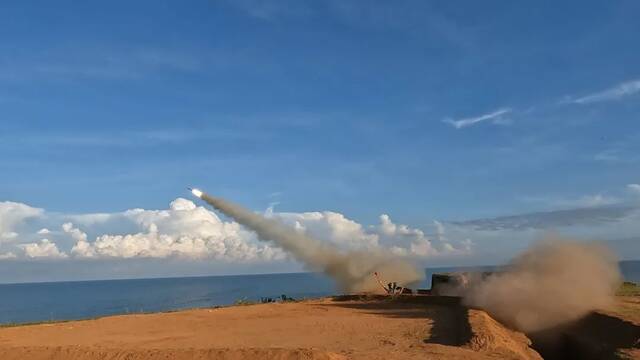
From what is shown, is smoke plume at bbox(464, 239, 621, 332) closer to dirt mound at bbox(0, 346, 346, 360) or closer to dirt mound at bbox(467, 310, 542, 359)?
dirt mound at bbox(467, 310, 542, 359)

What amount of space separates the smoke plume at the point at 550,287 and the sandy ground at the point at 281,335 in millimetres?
1869

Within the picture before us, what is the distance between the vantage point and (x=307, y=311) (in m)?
33.9

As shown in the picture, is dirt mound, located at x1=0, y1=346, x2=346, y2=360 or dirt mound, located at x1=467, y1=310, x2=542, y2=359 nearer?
dirt mound, located at x1=0, y1=346, x2=346, y2=360

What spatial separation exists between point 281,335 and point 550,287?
12494 millimetres

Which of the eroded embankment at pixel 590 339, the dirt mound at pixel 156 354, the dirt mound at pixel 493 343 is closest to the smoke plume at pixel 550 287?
the eroded embankment at pixel 590 339

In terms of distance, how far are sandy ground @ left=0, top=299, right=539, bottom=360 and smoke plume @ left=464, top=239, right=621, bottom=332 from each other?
1.87 m

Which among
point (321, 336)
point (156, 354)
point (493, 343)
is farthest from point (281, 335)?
point (493, 343)

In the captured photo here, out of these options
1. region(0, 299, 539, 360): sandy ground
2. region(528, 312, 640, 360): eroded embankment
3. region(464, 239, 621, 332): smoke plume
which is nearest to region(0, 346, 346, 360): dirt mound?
region(0, 299, 539, 360): sandy ground

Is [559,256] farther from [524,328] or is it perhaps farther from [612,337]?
[612,337]

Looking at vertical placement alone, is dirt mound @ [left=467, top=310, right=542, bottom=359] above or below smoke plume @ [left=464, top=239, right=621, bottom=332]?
below

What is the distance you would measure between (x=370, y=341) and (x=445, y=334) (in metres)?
3.04

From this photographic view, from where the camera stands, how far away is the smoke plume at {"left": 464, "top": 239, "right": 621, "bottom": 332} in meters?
27.7

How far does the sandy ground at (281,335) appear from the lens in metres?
18.3

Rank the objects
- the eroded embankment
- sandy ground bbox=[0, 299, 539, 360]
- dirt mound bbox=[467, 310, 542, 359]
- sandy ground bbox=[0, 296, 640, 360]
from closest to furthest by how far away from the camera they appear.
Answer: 1. sandy ground bbox=[0, 299, 539, 360]
2. sandy ground bbox=[0, 296, 640, 360]
3. dirt mound bbox=[467, 310, 542, 359]
4. the eroded embankment
